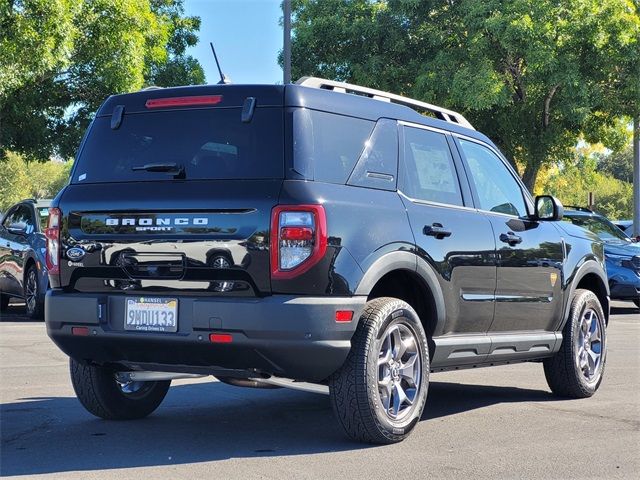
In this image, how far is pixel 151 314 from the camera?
229 inches

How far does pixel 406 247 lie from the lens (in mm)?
6141

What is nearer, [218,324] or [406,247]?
[218,324]

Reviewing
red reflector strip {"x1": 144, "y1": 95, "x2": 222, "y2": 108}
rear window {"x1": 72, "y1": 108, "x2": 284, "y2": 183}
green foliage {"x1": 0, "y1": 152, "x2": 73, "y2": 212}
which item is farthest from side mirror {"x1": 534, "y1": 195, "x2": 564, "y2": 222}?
green foliage {"x1": 0, "y1": 152, "x2": 73, "y2": 212}

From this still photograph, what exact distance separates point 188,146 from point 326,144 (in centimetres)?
79

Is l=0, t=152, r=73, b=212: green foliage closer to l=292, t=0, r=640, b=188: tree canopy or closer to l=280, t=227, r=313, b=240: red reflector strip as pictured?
l=292, t=0, r=640, b=188: tree canopy

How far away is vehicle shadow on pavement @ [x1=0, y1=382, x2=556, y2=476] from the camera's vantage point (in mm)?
5691

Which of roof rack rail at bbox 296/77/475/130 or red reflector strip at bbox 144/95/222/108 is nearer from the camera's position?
red reflector strip at bbox 144/95/222/108

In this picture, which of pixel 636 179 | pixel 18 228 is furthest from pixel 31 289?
pixel 636 179

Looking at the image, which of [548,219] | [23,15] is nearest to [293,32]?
[23,15]

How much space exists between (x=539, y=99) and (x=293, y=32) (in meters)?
7.65

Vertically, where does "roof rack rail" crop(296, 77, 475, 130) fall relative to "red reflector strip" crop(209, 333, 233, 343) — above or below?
above

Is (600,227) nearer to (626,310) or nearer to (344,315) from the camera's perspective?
(626,310)

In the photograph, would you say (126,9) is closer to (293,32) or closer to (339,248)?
(293,32)

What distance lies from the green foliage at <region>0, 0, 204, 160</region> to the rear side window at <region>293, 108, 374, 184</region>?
12769 mm
